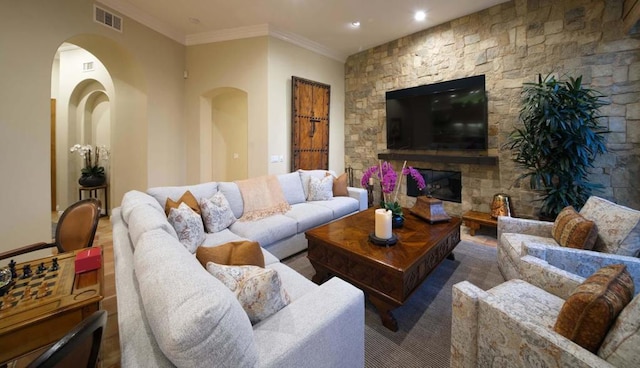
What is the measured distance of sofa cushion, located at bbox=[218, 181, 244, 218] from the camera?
308 cm

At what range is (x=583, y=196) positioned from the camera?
3066 millimetres

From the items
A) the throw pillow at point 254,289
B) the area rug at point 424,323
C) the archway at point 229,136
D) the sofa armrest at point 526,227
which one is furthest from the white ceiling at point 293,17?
the throw pillow at point 254,289

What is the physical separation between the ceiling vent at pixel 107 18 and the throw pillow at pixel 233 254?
12.9 feet

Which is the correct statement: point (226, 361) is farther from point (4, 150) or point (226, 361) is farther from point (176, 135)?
point (176, 135)

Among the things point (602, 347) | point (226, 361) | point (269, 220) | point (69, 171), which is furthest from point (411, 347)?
point (69, 171)

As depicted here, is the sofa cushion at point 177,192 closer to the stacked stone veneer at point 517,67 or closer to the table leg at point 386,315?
the table leg at point 386,315

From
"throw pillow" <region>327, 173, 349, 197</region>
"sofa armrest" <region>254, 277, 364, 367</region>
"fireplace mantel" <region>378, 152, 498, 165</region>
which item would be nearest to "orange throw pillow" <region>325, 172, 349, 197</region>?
"throw pillow" <region>327, 173, 349, 197</region>

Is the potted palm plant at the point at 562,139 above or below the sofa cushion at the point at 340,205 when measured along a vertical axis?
above

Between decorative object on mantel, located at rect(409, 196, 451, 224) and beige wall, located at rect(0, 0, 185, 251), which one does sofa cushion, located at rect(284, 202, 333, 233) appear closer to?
decorative object on mantel, located at rect(409, 196, 451, 224)

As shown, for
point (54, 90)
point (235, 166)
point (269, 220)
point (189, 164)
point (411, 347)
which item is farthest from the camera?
point (235, 166)

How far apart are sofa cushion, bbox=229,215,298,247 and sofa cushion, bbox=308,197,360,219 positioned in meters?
0.77

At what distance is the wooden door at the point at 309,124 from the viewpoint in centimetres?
472

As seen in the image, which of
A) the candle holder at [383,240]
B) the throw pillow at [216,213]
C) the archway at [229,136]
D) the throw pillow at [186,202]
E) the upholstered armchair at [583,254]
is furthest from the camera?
the archway at [229,136]

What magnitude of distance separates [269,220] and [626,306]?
264 centimetres
